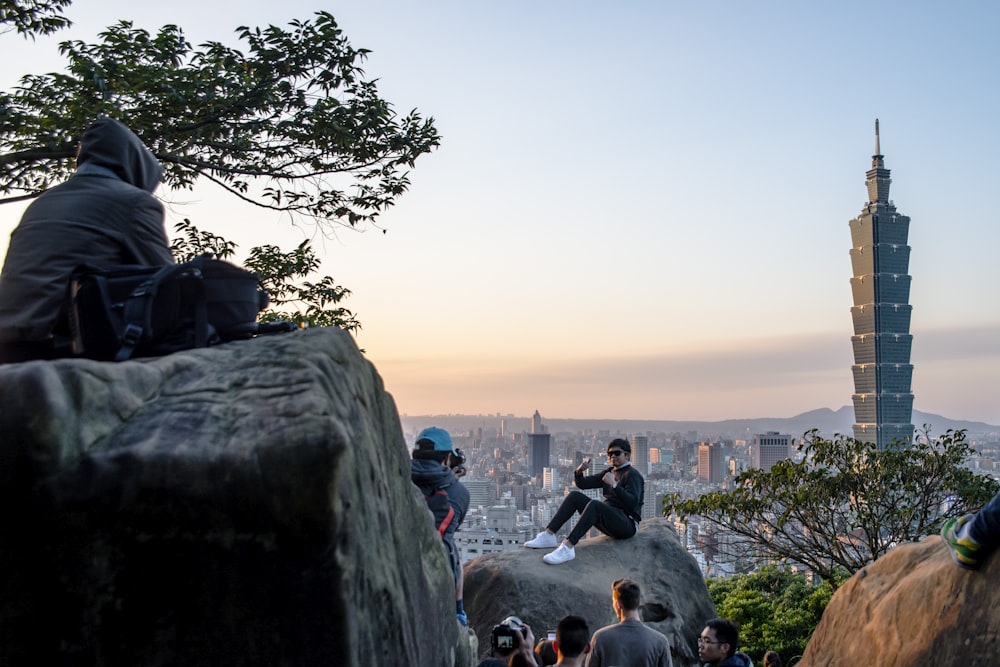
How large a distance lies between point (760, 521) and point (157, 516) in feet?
46.0

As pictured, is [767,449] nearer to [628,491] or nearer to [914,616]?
[628,491]

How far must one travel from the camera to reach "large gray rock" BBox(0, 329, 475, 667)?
2.45 meters

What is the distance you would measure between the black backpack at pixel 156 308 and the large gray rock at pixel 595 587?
20.0 ft

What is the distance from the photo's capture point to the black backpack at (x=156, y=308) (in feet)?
10.3

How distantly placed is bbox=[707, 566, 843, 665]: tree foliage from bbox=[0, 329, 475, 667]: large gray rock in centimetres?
1123

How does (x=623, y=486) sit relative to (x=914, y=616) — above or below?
above

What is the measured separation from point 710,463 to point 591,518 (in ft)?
243

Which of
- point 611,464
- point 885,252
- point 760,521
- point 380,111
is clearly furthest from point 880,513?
point 885,252

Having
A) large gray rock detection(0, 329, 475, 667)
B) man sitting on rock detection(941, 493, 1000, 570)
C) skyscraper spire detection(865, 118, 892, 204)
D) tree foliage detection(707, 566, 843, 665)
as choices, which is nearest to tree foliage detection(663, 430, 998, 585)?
tree foliage detection(707, 566, 843, 665)

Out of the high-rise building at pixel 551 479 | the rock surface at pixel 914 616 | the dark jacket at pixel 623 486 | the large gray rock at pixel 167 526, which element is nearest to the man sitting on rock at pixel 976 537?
the rock surface at pixel 914 616

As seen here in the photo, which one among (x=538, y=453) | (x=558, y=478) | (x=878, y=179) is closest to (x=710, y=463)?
(x=538, y=453)

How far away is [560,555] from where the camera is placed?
9547mm

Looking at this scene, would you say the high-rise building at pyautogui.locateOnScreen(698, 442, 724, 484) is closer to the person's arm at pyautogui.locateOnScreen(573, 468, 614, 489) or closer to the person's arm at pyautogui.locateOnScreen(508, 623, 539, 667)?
the person's arm at pyautogui.locateOnScreen(573, 468, 614, 489)

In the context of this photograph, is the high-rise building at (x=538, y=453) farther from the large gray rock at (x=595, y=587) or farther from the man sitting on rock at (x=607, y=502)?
the man sitting on rock at (x=607, y=502)
